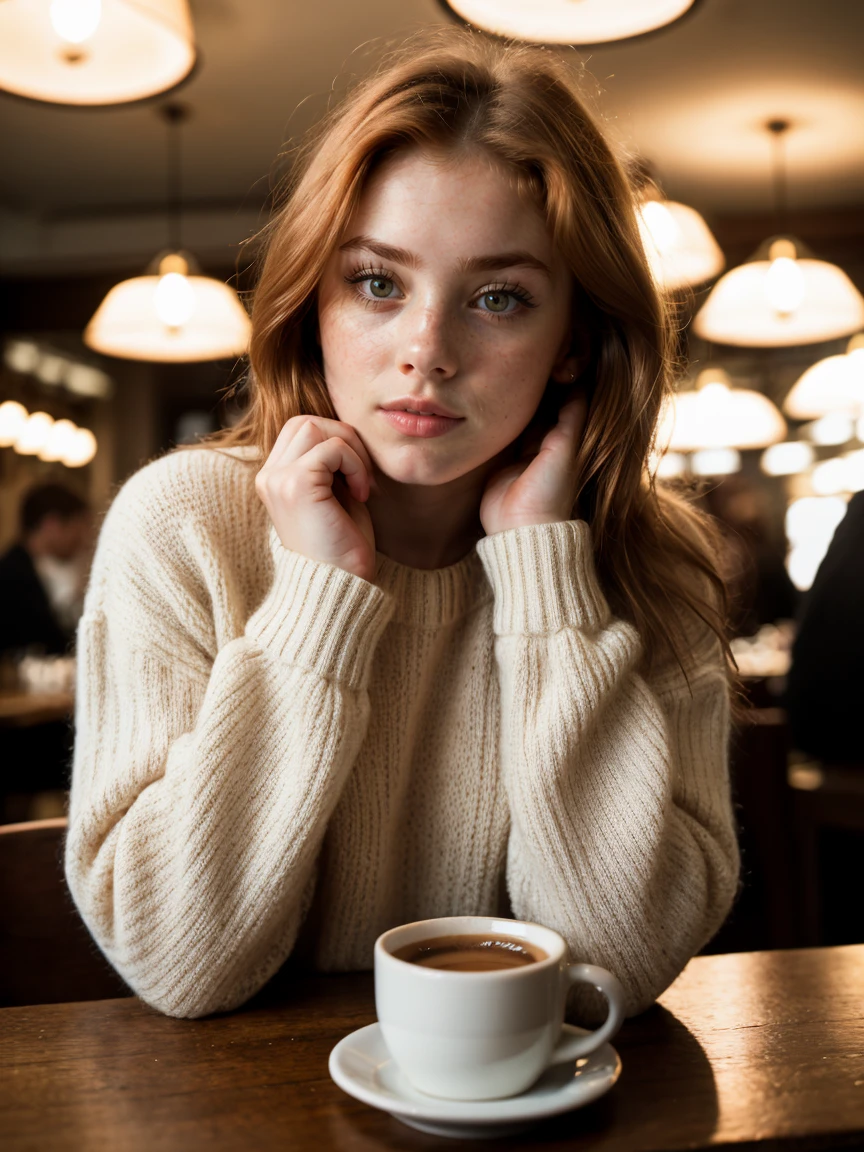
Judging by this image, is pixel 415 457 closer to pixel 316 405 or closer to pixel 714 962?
pixel 316 405

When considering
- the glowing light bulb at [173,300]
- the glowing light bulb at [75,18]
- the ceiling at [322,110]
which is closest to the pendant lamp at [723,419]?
the ceiling at [322,110]

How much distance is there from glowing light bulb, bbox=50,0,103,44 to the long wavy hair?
3.26 feet

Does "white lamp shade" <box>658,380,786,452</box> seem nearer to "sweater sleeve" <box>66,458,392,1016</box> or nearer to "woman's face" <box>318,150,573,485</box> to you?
"woman's face" <box>318,150,573,485</box>

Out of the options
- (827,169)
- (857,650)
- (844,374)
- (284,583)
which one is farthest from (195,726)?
(827,169)

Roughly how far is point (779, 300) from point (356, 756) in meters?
2.71

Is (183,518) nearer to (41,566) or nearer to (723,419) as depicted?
Result: (723,419)

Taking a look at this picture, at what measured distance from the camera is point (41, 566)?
4.79m

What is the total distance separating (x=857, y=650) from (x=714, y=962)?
4.76 feet

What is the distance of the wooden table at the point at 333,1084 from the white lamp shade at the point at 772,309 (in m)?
2.70

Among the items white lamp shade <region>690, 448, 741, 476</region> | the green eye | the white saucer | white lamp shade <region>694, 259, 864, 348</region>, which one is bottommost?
the white saucer

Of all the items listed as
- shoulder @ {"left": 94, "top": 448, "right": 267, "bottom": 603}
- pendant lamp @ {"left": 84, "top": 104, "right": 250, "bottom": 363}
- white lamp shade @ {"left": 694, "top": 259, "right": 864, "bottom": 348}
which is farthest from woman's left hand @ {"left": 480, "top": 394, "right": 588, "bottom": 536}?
white lamp shade @ {"left": 694, "top": 259, "right": 864, "bottom": 348}

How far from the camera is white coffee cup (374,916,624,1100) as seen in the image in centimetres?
61

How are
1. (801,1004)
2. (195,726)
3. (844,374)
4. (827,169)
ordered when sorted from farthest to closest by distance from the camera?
(827,169) < (844,374) < (195,726) < (801,1004)

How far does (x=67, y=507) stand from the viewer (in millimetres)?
4664
